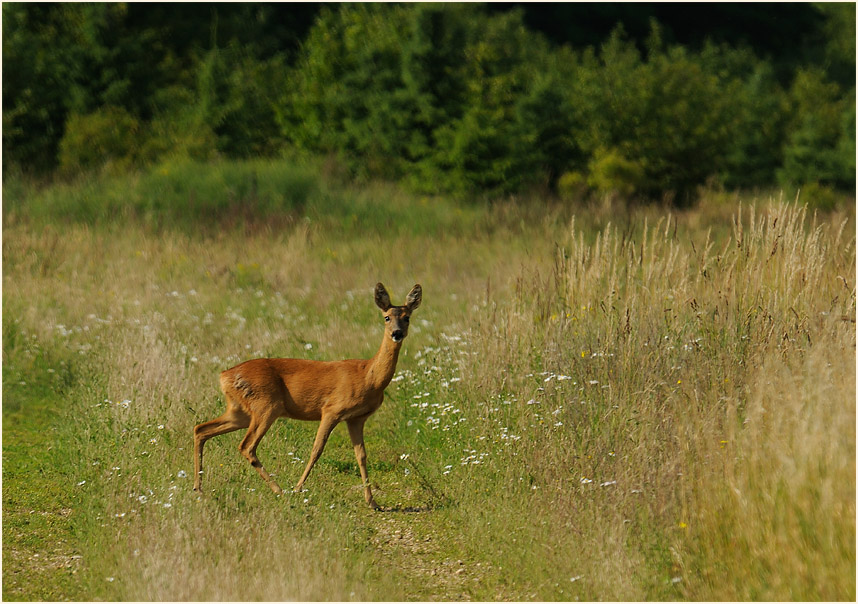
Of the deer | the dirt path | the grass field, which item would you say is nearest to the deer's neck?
the deer

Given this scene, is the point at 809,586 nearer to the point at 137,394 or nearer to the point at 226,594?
the point at 226,594

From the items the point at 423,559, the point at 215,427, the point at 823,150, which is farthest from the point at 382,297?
the point at 823,150

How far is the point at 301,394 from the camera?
701 centimetres

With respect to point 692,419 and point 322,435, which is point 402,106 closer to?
point 322,435

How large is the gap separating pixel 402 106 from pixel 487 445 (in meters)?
22.6

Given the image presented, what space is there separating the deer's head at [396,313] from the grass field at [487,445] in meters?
1.28

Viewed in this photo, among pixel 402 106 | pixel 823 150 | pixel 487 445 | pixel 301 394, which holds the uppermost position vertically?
pixel 301 394

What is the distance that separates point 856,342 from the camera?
21.9 ft

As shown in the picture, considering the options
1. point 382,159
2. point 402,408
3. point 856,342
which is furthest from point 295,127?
point 856,342

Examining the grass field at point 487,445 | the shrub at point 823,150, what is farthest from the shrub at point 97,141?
the shrub at point 823,150

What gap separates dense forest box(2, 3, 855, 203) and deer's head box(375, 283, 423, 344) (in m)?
20.2

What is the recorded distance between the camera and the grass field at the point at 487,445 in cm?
571

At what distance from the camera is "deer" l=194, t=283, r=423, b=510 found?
6895 mm

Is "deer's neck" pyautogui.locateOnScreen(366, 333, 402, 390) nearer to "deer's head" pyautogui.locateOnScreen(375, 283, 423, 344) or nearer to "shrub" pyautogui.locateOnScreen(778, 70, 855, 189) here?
"deer's head" pyautogui.locateOnScreen(375, 283, 423, 344)
